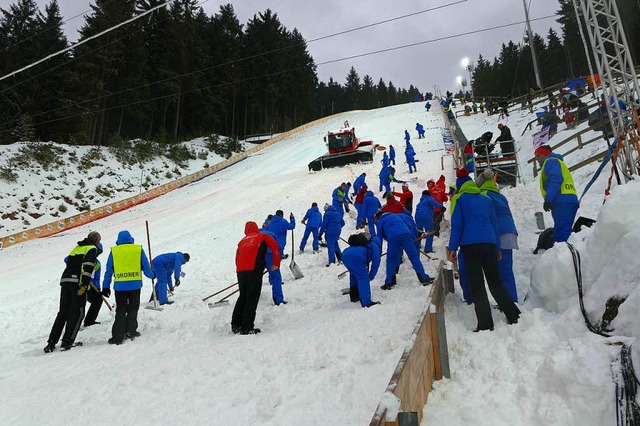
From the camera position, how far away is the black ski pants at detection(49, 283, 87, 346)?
6.60 metres

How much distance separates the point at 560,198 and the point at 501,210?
1268 mm

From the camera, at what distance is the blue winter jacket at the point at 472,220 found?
4809 mm

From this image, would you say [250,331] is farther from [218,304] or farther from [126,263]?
[126,263]

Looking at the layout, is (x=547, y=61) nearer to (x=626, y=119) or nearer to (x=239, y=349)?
(x=626, y=119)

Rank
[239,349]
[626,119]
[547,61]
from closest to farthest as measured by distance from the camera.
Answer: [239,349]
[626,119]
[547,61]

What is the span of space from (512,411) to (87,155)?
3300 centimetres

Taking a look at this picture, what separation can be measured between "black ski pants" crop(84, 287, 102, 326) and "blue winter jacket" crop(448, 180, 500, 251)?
6259 millimetres

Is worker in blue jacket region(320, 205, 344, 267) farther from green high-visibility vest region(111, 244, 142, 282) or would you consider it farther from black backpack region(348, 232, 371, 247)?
green high-visibility vest region(111, 244, 142, 282)

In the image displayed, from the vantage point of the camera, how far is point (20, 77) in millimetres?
31531

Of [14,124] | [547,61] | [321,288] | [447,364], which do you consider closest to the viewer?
[447,364]

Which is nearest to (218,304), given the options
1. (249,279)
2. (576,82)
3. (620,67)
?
(249,279)

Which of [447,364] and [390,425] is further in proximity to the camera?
[447,364]

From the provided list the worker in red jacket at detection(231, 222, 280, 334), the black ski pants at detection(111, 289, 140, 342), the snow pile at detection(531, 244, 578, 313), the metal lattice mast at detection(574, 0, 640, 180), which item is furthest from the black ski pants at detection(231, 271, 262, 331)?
the metal lattice mast at detection(574, 0, 640, 180)

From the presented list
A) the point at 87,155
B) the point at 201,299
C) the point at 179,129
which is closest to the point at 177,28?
the point at 179,129
